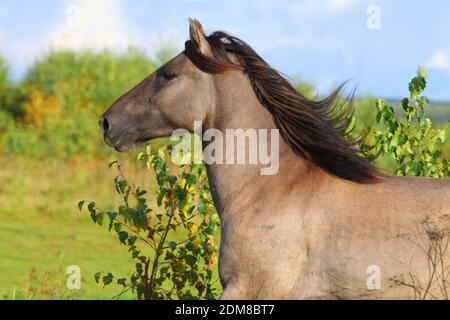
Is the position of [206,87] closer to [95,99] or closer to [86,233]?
[86,233]

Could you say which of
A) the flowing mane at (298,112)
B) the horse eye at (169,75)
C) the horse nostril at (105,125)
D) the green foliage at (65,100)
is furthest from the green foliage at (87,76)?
the flowing mane at (298,112)

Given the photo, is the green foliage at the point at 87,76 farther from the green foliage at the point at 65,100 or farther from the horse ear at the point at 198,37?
the horse ear at the point at 198,37

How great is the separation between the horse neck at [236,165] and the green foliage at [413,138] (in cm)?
198

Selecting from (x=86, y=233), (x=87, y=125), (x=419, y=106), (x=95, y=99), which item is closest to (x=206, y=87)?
(x=419, y=106)

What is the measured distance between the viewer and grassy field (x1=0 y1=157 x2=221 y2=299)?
11078 mm

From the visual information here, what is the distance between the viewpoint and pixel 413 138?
7.89 metres

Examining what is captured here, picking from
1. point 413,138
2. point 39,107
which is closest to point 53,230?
point 413,138

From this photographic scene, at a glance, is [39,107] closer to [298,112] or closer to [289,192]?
[298,112]

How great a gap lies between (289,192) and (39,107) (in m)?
26.4

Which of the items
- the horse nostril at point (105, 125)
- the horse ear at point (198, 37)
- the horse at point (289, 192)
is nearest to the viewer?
the horse at point (289, 192)

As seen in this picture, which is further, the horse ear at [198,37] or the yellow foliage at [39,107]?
the yellow foliage at [39,107]

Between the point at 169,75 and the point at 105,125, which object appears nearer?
the point at 169,75

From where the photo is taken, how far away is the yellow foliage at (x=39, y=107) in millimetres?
30203

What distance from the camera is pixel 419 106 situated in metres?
7.82
